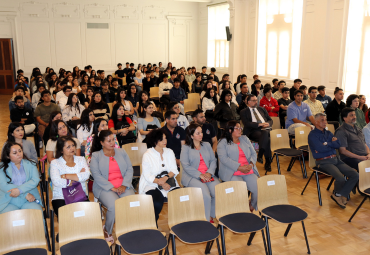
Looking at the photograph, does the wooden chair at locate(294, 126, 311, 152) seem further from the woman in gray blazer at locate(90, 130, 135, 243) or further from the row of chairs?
the woman in gray blazer at locate(90, 130, 135, 243)

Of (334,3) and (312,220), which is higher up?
(334,3)

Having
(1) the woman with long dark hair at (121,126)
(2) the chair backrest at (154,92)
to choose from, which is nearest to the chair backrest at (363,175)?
(1) the woman with long dark hair at (121,126)

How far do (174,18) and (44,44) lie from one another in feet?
19.9

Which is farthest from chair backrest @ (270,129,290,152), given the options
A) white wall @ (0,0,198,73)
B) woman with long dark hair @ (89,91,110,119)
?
white wall @ (0,0,198,73)

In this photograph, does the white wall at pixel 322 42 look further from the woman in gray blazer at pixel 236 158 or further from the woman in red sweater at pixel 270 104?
the woman in gray blazer at pixel 236 158

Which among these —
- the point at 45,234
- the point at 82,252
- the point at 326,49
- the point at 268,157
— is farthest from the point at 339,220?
the point at 326,49

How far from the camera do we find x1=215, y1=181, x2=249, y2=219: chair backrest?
133 inches

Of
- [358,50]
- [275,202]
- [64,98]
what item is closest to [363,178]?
[275,202]

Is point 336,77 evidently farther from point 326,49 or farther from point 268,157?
point 268,157

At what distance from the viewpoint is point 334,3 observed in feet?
27.0

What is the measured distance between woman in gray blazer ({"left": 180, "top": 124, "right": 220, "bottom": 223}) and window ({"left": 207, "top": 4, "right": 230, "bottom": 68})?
1059 centimetres

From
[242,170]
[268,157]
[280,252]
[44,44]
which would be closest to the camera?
[280,252]

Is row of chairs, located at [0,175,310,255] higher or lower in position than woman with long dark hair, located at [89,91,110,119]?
lower

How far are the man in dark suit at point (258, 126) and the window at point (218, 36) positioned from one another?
27.9 feet
